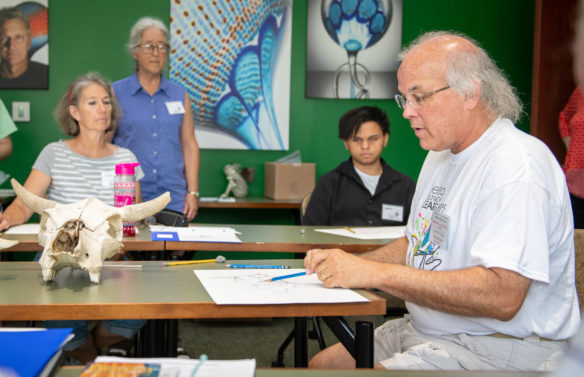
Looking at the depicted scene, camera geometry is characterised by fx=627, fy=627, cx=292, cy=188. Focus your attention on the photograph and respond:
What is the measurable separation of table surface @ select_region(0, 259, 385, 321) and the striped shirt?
133 cm

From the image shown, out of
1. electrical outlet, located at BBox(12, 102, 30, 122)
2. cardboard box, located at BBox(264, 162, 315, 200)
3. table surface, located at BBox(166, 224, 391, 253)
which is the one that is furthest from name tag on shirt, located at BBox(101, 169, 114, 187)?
electrical outlet, located at BBox(12, 102, 30, 122)

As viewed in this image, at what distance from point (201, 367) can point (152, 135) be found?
122 inches

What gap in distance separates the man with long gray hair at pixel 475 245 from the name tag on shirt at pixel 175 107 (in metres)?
2.39

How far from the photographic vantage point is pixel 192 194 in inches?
159

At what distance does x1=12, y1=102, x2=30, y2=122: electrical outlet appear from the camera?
5070 millimetres

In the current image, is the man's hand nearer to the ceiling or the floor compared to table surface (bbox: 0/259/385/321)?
nearer to the ceiling

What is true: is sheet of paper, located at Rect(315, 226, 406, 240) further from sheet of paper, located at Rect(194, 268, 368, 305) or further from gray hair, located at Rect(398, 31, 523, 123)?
gray hair, located at Rect(398, 31, 523, 123)

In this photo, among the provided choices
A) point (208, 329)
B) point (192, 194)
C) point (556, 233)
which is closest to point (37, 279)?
point (556, 233)

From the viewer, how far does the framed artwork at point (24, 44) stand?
5.00 m

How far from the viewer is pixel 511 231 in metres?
1.47

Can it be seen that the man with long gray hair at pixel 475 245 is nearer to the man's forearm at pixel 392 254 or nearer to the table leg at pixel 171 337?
the man's forearm at pixel 392 254

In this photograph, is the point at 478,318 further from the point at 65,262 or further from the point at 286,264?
the point at 65,262

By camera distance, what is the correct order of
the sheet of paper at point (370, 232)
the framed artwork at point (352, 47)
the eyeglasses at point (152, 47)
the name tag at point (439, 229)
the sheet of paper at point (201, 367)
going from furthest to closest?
the framed artwork at point (352, 47) < the eyeglasses at point (152, 47) < the sheet of paper at point (370, 232) < the name tag at point (439, 229) < the sheet of paper at point (201, 367)

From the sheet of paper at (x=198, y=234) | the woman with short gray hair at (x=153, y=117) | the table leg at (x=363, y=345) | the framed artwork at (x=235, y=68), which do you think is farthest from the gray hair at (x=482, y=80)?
the framed artwork at (x=235, y=68)
